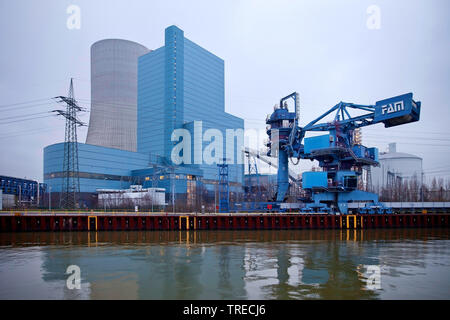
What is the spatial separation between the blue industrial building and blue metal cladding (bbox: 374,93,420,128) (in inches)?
2637

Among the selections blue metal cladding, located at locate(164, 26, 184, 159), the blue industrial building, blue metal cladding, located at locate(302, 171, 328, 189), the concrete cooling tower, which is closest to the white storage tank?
the blue industrial building

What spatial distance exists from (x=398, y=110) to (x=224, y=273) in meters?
34.3

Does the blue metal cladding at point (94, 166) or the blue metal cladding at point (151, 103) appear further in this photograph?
the blue metal cladding at point (151, 103)

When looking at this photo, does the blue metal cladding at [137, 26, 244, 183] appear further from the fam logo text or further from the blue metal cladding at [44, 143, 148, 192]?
the fam logo text

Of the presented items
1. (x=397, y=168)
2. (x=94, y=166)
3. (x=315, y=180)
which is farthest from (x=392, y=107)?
(x=94, y=166)

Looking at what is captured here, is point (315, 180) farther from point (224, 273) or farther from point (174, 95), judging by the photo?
point (174, 95)

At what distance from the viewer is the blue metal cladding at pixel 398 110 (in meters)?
39.3

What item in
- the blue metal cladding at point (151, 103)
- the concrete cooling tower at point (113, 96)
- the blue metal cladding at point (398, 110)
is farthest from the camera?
the blue metal cladding at point (151, 103)

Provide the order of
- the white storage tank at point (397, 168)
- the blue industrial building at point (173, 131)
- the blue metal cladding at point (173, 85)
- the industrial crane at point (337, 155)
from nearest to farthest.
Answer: the industrial crane at point (337, 155) → the white storage tank at point (397, 168) → the blue industrial building at point (173, 131) → the blue metal cladding at point (173, 85)

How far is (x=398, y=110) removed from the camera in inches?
1576

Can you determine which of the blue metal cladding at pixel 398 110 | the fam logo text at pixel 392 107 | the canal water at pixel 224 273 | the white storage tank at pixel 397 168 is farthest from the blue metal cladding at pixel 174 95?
the canal water at pixel 224 273

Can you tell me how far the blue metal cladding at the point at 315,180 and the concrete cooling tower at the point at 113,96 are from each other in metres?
83.0

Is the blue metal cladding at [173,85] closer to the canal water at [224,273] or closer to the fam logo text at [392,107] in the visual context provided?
the fam logo text at [392,107]
